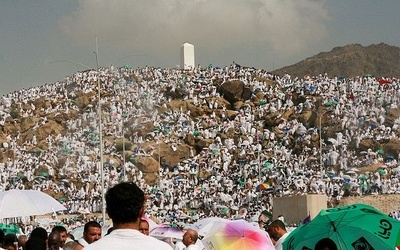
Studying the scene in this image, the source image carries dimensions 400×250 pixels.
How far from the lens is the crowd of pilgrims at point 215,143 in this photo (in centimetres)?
5231

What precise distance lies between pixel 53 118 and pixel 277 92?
18849 millimetres

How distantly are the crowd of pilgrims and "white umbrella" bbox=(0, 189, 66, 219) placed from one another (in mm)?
26994

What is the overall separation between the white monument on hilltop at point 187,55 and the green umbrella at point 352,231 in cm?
8428

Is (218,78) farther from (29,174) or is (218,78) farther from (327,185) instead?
(327,185)

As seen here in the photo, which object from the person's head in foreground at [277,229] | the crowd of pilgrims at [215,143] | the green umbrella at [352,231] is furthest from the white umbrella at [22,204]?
the crowd of pilgrims at [215,143]

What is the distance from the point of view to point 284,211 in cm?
3431

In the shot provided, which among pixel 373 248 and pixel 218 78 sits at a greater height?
pixel 218 78

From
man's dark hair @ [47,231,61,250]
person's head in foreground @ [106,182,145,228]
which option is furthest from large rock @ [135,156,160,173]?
person's head in foreground @ [106,182,145,228]

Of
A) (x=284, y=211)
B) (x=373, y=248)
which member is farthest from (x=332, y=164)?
(x=373, y=248)

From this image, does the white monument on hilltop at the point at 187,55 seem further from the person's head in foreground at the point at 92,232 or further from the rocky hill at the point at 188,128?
the person's head in foreground at the point at 92,232

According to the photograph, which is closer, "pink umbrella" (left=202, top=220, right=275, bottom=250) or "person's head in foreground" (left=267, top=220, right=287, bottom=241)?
"person's head in foreground" (left=267, top=220, right=287, bottom=241)

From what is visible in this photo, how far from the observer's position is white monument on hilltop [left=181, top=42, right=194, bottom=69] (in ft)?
304

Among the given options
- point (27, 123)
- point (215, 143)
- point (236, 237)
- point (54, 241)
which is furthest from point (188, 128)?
point (54, 241)

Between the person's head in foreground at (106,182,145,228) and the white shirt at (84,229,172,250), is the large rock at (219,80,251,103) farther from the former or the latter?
the white shirt at (84,229,172,250)
